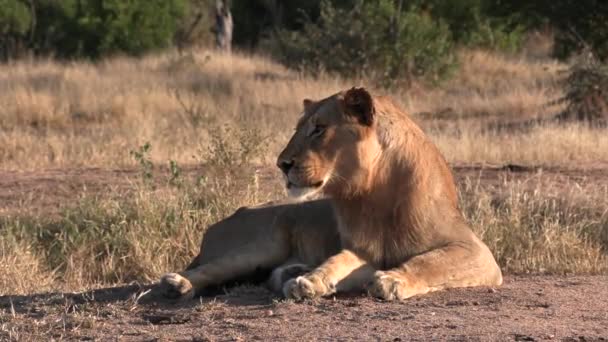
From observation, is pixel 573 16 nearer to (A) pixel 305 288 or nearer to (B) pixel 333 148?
(B) pixel 333 148

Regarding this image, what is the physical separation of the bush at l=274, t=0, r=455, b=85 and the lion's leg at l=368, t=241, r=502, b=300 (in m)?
17.0

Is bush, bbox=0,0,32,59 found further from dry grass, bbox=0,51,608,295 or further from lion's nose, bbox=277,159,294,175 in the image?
lion's nose, bbox=277,159,294,175

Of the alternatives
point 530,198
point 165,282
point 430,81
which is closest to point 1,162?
point 530,198

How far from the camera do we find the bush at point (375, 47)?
79.9 ft

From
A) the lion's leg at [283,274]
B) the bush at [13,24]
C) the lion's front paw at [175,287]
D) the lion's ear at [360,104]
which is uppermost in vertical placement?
the lion's ear at [360,104]

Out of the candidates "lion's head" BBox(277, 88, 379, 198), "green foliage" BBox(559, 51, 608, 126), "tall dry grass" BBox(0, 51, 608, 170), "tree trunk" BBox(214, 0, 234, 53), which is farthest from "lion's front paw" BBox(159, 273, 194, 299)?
"tree trunk" BBox(214, 0, 234, 53)

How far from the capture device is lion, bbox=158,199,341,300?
22.6ft

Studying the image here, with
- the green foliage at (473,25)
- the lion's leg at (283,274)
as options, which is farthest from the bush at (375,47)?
the lion's leg at (283,274)

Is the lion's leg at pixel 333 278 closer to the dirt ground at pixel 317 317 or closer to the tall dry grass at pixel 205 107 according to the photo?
the dirt ground at pixel 317 317

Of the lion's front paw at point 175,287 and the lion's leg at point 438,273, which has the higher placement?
the lion's leg at point 438,273

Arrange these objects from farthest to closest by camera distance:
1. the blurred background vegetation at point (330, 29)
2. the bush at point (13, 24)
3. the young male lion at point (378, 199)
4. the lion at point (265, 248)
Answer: the bush at point (13, 24), the blurred background vegetation at point (330, 29), the lion at point (265, 248), the young male lion at point (378, 199)

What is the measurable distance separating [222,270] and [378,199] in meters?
1.13

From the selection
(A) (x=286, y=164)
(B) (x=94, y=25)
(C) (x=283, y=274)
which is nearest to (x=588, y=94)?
(C) (x=283, y=274)

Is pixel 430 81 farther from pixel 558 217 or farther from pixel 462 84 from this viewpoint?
pixel 558 217
